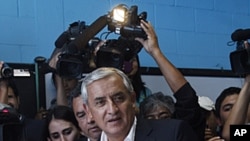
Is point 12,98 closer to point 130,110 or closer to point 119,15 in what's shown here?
point 119,15

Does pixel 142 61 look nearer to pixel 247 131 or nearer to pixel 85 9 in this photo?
pixel 85 9

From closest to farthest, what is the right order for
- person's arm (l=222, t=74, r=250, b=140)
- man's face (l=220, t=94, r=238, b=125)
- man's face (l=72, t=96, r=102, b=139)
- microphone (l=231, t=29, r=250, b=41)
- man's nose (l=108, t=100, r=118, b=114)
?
man's nose (l=108, t=100, r=118, b=114) → man's face (l=72, t=96, r=102, b=139) → person's arm (l=222, t=74, r=250, b=140) → microphone (l=231, t=29, r=250, b=41) → man's face (l=220, t=94, r=238, b=125)

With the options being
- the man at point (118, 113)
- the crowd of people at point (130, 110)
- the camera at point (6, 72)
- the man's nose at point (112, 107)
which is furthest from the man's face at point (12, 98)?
the man's nose at point (112, 107)

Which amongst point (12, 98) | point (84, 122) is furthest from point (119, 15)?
point (12, 98)

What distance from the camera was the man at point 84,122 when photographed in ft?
5.62

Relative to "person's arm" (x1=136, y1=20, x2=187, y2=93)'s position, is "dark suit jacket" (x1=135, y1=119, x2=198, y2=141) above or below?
below

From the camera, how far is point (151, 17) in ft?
9.34

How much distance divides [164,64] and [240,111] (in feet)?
1.16

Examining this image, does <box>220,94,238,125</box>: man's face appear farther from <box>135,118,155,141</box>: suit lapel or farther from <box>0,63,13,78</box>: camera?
<box>0,63,13,78</box>: camera

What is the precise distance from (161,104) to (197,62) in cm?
103

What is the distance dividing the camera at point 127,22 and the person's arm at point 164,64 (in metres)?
0.02

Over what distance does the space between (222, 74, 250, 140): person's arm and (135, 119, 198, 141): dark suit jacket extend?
415 millimetres

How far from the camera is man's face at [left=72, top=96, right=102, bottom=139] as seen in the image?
5.61 feet

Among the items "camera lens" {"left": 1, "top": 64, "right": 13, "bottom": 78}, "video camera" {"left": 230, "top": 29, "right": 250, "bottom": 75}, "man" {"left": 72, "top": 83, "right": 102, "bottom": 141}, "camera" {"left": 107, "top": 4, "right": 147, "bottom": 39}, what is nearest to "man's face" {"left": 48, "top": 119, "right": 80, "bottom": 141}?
"man" {"left": 72, "top": 83, "right": 102, "bottom": 141}
